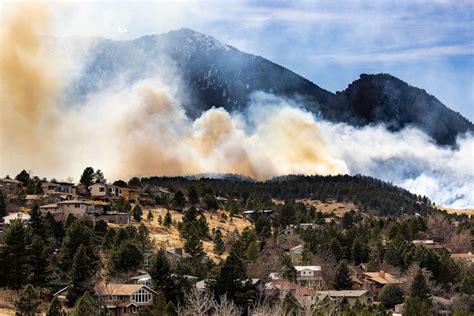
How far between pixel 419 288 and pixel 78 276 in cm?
4323

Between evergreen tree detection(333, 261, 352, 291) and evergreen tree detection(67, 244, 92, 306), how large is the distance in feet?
125

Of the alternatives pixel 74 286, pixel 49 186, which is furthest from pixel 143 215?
pixel 74 286

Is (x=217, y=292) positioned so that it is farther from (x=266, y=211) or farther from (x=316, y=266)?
(x=266, y=211)

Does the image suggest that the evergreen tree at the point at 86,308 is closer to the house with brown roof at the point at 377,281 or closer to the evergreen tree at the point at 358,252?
the house with brown roof at the point at 377,281

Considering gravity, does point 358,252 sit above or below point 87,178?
below

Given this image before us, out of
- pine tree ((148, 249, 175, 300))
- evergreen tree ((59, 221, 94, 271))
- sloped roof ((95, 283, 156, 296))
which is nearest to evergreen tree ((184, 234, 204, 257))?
evergreen tree ((59, 221, 94, 271))

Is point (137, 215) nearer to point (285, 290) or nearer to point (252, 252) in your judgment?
point (252, 252)

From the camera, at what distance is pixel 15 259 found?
8050 centimetres

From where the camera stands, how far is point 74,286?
80.2 meters

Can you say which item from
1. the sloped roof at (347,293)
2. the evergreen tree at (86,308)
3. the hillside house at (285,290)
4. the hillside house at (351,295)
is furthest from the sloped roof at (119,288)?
the sloped roof at (347,293)

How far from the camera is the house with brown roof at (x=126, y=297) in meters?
84.1

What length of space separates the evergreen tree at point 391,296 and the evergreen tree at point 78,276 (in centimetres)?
4096

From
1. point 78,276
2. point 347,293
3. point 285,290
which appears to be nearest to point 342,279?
point 347,293

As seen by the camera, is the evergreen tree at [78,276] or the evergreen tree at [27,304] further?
the evergreen tree at [78,276]
